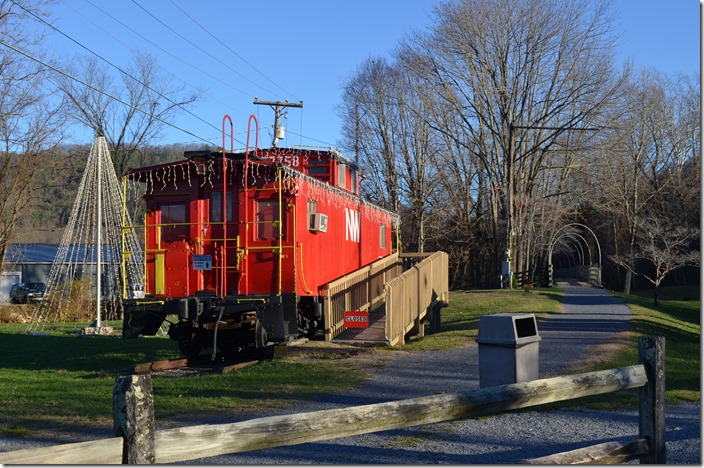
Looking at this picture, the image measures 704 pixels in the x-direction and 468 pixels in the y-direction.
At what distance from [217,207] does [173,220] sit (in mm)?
885

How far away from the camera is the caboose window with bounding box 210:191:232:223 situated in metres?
14.0

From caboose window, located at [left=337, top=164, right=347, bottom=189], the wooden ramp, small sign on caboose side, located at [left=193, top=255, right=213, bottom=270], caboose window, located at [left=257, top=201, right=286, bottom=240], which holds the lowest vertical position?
the wooden ramp

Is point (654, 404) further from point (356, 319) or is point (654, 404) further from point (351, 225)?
point (351, 225)

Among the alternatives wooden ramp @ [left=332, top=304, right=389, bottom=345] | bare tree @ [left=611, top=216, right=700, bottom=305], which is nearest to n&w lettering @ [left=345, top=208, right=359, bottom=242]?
wooden ramp @ [left=332, top=304, right=389, bottom=345]

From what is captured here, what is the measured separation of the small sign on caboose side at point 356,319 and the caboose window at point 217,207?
2963 mm

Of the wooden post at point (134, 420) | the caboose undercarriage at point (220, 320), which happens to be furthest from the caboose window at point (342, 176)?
the wooden post at point (134, 420)

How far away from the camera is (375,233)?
73.3ft

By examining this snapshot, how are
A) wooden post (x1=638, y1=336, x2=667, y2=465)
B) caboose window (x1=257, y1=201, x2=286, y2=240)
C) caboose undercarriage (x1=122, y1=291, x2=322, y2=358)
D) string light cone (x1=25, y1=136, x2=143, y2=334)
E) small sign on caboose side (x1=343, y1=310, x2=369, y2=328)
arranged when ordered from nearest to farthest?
1. wooden post (x1=638, y1=336, x2=667, y2=465)
2. caboose undercarriage (x1=122, y1=291, x2=322, y2=358)
3. caboose window (x1=257, y1=201, x2=286, y2=240)
4. small sign on caboose side (x1=343, y1=310, x2=369, y2=328)
5. string light cone (x1=25, y1=136, x2=143, y2=334)

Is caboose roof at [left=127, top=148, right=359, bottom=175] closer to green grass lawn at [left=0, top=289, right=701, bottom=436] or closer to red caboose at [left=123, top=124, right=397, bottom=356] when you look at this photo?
red caboose at [left=123, top=124, right=397, bottom=356]

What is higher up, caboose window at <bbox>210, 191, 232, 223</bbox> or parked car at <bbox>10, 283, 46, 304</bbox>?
caboose window at <bbox>210, 191, 232, 223</bbox>

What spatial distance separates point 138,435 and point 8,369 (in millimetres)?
11709

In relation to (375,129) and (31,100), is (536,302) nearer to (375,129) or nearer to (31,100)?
(31,100)

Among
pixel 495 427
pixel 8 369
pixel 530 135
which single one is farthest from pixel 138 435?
pixel 530 135

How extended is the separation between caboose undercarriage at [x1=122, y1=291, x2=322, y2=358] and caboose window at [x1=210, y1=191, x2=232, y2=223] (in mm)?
1554
